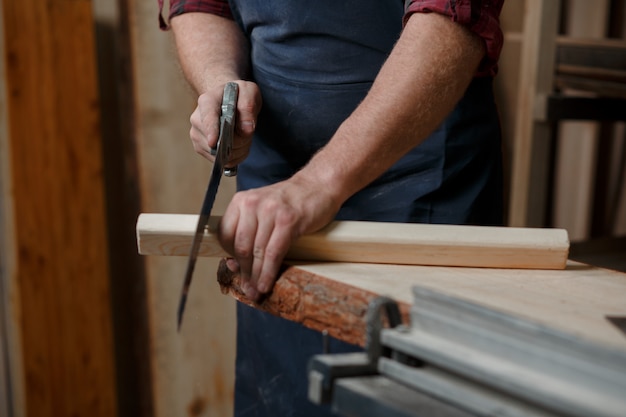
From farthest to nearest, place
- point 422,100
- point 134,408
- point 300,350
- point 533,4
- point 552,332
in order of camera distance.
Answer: point 134,408 → point 533,4 → point 300,350 → point 422,100 → point 552,332

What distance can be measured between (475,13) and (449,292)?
52 centimetres

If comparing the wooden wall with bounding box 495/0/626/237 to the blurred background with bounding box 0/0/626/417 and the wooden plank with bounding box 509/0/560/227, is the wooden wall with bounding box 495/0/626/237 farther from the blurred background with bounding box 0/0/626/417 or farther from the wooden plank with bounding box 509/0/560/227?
the blurred background with bounding box 0/0/626/417

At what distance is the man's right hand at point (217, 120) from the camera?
116 cm

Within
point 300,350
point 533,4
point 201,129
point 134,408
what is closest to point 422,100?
point 201,129

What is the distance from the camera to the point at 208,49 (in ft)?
5.07

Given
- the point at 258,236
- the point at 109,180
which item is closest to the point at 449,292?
the point at 258,236

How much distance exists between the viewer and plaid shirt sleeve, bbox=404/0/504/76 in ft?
3.76

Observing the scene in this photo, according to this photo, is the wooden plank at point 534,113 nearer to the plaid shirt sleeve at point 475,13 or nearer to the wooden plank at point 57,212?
the plaid shirt sleeve at point 475,13

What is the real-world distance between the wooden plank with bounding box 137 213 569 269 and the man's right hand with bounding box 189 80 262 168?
0.21m

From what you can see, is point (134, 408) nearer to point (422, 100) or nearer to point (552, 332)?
point (422, 100)

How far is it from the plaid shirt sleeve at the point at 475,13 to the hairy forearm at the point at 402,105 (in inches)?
0.5

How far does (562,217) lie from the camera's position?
11.3 feet

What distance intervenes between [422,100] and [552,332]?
24.7 inches

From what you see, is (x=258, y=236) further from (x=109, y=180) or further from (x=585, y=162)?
(x=585, y=162)
